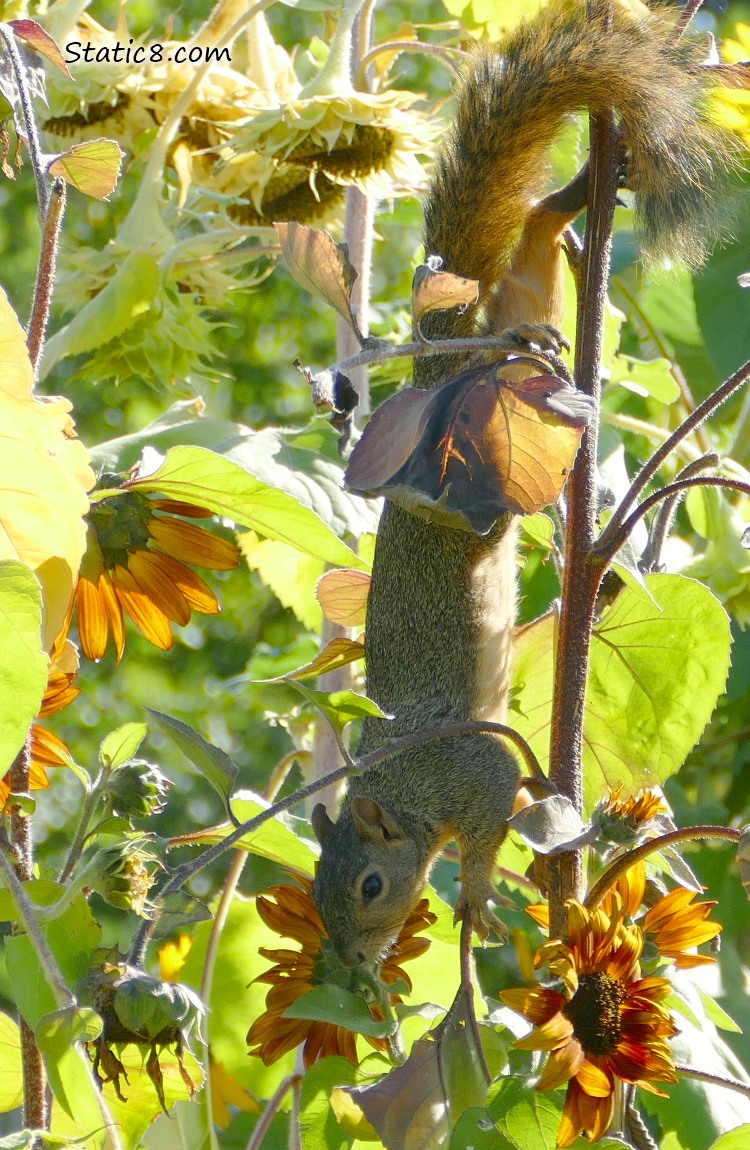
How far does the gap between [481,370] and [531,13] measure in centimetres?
40

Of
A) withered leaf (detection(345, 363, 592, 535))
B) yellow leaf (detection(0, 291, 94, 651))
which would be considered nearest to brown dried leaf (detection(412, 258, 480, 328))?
withered leaf (detection(345, 363, 592, 535))

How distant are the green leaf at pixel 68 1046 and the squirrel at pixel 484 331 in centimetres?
24

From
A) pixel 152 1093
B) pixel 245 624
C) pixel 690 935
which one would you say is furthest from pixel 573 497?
→ pixel 245 624

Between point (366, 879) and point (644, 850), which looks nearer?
point (644, 850)

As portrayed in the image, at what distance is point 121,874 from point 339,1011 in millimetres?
101

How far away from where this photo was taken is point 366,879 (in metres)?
0.84

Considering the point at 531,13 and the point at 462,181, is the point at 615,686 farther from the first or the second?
the point at 531,13

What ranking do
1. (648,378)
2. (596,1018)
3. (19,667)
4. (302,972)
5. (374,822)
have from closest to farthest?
(19,667)
(596,1018)
(302,972)
(374,822)
(648,378)

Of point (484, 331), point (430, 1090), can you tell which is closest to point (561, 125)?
point (484, 331)

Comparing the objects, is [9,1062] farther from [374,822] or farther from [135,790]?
[374,822]

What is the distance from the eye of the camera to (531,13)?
2.43ft

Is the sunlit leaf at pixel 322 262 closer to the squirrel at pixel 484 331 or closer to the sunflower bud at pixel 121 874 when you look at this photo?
the squirrel at pixel 484 331

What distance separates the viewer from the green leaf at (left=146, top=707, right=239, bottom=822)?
483 mm

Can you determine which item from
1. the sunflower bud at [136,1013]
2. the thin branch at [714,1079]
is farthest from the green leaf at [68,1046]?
the thin branch at [714,1079]
